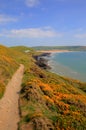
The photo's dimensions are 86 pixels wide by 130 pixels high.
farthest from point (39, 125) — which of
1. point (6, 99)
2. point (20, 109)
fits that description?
point (6, 99)

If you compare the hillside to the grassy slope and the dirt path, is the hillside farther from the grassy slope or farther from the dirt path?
the dirt path

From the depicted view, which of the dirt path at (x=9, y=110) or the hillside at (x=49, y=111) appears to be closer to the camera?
Answer: the hillside at (x=49, y=111)

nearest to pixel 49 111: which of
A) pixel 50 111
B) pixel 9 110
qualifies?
pixel 50 111

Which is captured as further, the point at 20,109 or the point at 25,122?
the point at 20,109

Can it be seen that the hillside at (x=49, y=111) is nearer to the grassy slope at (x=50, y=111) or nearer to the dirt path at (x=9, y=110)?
the grassy slope at (x=50, y=111)

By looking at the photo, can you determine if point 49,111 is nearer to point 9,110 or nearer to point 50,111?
point 50,111

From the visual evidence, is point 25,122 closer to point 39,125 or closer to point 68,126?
point 39,125

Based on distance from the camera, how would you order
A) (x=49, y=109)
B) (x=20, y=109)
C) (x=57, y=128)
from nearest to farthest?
(x=57, y=128), (x=20, y=109), (x=49, y=109)

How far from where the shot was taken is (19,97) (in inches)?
1190

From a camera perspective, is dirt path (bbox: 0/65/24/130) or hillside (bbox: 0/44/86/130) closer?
hillside (bbox: 0/44/86/130)

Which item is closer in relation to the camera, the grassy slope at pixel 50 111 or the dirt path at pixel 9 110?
the grassy slope at pixel 50 111

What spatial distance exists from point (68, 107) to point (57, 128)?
794cm

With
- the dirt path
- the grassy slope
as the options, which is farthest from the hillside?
the dirt path

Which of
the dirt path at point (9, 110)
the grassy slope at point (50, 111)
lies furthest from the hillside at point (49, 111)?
the dirt path at point (9, 110)
